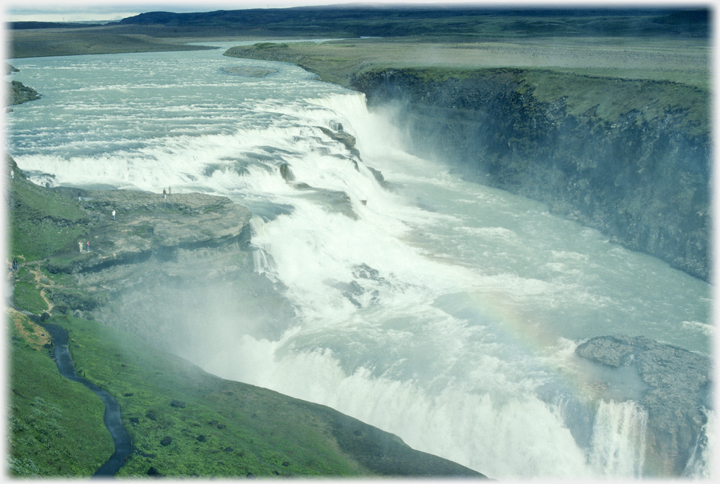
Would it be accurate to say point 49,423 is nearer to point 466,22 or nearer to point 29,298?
point 29,298

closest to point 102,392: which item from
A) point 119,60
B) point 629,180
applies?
point 629,180

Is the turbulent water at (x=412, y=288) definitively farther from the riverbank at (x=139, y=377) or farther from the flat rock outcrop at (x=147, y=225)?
the riverbank at (x=139, y=377)

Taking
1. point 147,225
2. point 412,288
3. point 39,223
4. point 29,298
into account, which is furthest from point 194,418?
point 412,288

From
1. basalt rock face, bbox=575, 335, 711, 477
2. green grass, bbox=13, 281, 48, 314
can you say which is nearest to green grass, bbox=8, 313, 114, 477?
green grass, bbox=13, 281, 48, 314

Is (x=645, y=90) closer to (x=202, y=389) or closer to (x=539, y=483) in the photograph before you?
(x=539, y=483)

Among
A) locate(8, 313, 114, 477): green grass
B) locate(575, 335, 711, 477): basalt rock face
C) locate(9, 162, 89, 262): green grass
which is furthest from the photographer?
locate(9, 162, 89, 262): green grass

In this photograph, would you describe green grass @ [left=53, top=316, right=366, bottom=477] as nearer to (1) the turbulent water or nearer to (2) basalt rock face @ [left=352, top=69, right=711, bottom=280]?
(1) the turbulent water

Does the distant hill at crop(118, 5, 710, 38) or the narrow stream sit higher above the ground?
the distant hill at crop(118, 5, 710, 38)
